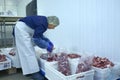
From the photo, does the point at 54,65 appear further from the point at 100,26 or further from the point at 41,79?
the point at 100,26

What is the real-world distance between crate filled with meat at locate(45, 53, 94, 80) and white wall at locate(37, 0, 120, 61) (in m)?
0.55

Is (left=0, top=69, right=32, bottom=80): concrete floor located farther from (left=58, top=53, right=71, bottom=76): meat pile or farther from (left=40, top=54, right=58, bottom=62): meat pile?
A: (left=58, top=53, right=71, bottom=76): meat pile

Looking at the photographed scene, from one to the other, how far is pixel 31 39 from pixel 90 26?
3.05 ft

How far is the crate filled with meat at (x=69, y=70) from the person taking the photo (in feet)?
5.12

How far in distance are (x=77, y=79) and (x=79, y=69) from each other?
0.15 m

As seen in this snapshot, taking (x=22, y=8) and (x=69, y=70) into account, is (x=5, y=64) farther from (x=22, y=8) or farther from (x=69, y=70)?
(x=22, y=8)

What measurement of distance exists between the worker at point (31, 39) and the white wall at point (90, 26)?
0.54m

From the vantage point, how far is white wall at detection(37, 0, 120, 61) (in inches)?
78.7

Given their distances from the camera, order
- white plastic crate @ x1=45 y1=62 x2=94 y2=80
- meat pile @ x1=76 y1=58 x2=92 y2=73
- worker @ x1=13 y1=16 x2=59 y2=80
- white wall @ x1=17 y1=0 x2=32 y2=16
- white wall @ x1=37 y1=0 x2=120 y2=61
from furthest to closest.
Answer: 1. white wall @ x1=17 y1=0 x2=32 y2=16
2. worker @ x1=13 y1=16 x2=59 y2=80
3. white wall @ x1=37 y1=0 x2=120 y2=61
4. meat pile @ x1=76 y1=58 x2=92 y2=73
5. white plastic crate @ x1=45 y1=62 x2=94 y2=80

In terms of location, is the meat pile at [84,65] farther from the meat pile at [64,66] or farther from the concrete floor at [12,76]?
the concrete floor at [12,76]

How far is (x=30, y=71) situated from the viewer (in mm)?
2297

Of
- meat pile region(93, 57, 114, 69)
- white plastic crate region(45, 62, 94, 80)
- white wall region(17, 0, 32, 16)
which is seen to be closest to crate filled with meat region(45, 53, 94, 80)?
white plastic crate region(45, 62, 94, 80)

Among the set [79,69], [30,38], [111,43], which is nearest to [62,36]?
[30,38]

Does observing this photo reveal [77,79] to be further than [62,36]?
No
